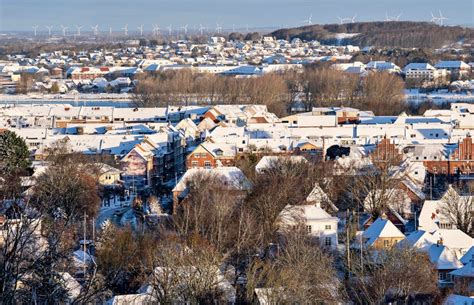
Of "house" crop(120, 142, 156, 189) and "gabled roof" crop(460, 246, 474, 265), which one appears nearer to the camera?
"gabled roof" crop(460, 246, 474, 265)

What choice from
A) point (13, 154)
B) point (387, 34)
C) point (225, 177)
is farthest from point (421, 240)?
point (387, 34)

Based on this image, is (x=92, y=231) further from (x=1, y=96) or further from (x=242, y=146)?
(x=1, y=96)

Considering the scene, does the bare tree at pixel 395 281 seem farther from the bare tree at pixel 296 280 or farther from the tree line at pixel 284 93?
the tree line at pixel 284 93

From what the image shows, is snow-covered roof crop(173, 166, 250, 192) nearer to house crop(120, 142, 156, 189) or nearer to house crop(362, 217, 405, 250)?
house crop(120, 142, 156, 189)

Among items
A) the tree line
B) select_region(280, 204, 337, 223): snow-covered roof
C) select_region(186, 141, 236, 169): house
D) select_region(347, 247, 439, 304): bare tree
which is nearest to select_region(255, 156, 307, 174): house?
select_region(186, 141, 236, 169): house

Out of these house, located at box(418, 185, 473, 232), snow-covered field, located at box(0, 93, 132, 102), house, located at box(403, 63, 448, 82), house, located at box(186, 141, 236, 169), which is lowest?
snow-covered field, located at box(0, 93, 132, 102)

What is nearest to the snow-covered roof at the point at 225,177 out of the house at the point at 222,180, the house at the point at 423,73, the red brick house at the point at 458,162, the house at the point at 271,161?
the house at the point at 222,180

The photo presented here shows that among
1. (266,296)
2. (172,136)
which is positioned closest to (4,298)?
(266,296)
